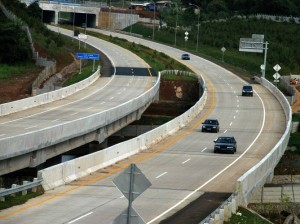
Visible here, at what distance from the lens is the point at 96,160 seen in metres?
46.5

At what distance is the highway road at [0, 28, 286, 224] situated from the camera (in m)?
34.6

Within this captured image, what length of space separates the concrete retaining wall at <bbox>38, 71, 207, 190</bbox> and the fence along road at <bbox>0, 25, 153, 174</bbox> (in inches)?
136

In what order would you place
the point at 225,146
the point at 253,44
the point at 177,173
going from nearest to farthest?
the point at 177,173 < the point at 225,146 < the point at 253,44

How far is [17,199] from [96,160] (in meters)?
10.4

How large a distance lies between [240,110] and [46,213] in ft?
180

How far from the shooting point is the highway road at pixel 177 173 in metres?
34.6

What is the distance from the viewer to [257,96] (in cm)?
9988

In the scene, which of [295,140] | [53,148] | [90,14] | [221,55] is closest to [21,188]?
[53,148]

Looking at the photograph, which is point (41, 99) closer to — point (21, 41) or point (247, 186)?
point (247, 186)

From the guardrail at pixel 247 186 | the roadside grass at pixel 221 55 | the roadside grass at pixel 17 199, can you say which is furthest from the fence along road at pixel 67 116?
the roadside grass at pixel 221 55

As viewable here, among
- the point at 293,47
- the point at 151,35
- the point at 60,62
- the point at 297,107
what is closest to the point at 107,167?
the point at 297,107

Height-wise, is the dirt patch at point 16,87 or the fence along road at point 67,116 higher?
the fence along road at point 67,116

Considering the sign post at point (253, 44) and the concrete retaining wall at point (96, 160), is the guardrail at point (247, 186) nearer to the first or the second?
the concrete retaining wall at point (96, 160)

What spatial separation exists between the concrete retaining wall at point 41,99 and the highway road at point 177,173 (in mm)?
11723
